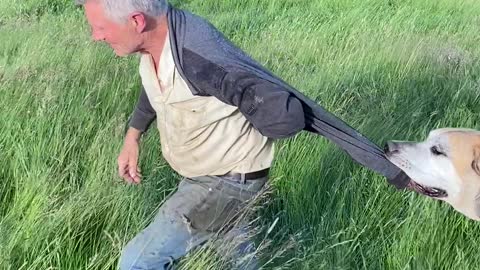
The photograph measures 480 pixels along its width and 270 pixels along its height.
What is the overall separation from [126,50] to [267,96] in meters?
0.58

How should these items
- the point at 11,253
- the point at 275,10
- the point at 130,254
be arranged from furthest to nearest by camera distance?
the point at 275,10 → the point at 11,253 → the point at 130,254

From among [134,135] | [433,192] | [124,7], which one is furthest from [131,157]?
[433,192]

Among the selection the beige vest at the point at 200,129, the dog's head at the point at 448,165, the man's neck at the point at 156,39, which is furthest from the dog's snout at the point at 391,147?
the man's neck at the point at 156,39

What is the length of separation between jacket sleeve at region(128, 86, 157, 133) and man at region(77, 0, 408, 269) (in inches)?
5.3

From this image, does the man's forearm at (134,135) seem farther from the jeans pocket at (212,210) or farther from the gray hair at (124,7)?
the gray hair at (124,7)

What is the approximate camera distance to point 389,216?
3602 mm

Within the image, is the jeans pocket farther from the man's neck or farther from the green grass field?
the man's neck

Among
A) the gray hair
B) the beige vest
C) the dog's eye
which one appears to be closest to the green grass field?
the dog's eye

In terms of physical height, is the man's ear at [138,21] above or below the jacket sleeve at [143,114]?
above

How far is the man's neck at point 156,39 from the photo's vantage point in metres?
2.50

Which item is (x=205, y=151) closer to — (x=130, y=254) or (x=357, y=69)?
(x=130, y=254)

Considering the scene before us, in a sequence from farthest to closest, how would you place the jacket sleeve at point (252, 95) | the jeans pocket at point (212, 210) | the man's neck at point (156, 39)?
the jeans pocket at point (212, 210)
the man's neck at point (156, 39)
the jacket sleeve at point (252, 95)

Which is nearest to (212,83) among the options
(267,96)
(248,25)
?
(267,96)

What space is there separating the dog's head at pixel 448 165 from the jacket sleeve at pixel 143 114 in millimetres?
1098
